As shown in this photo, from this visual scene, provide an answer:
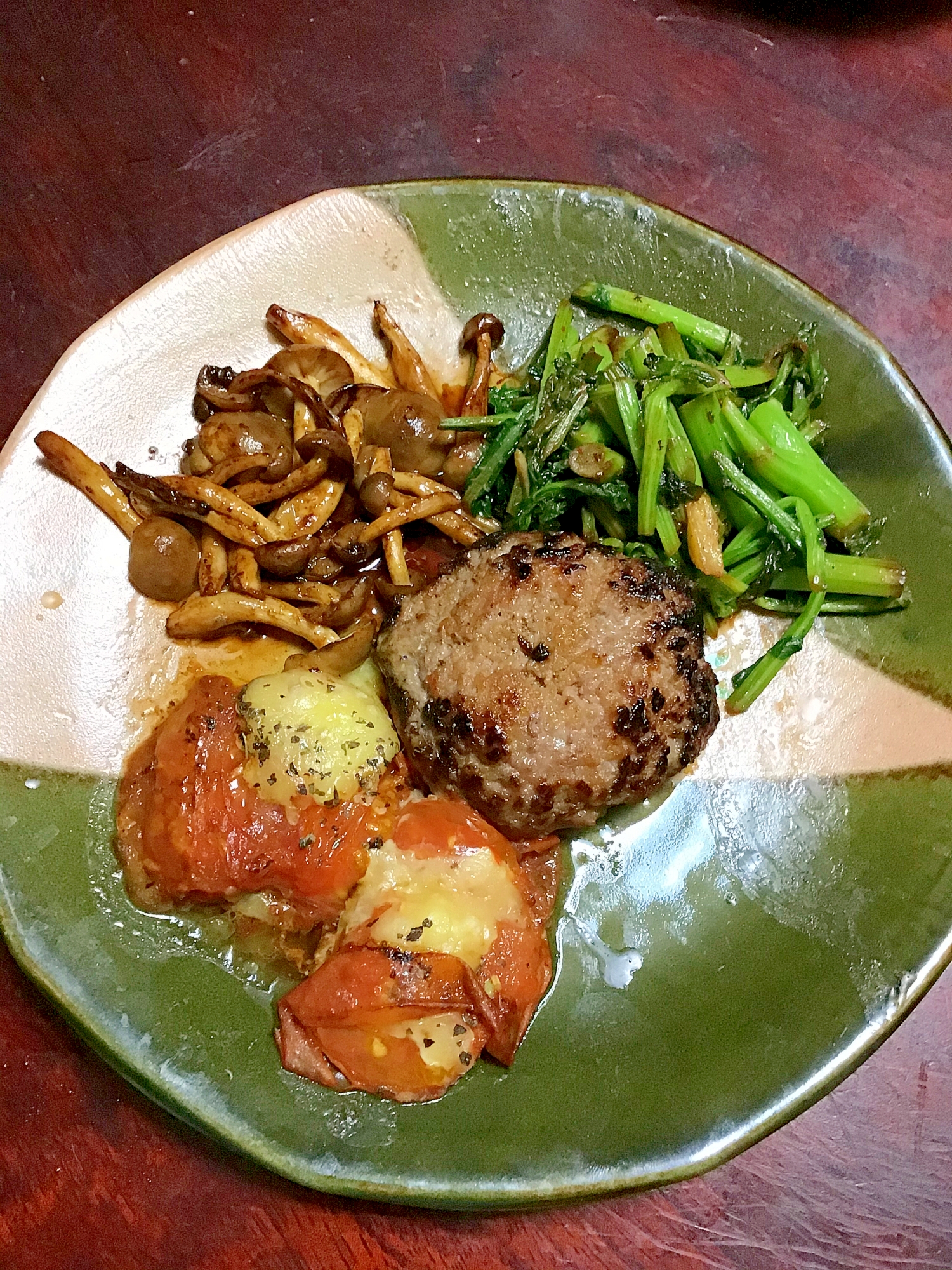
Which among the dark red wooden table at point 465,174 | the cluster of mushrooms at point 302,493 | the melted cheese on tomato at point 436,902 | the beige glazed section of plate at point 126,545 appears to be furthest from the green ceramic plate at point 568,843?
the dark red wooden table at point 465,174

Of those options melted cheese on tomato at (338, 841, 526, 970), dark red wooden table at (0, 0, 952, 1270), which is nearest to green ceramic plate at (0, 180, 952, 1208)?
melted cheese on tomato at (338, 841, 526, 970)

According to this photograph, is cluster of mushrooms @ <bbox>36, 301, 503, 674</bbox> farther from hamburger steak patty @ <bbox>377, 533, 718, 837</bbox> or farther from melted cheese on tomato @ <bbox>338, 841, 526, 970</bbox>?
melted cheese on tomato @ <bbox>338, 841, 526, 970</bbox>

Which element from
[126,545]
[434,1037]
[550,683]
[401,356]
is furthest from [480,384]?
[434,1037]

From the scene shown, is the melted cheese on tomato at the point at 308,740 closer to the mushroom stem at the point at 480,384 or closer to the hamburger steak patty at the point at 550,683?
the hamburger steak patty at the point at 550,683

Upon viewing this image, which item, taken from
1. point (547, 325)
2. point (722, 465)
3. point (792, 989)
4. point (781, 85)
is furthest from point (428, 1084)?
point (781, 85)

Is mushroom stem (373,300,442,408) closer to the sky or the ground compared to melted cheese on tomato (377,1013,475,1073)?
closer to the sky

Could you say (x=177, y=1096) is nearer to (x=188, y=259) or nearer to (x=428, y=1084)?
(x=428, y=1084)
